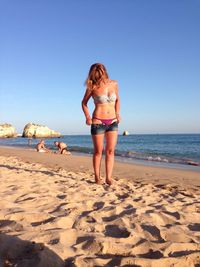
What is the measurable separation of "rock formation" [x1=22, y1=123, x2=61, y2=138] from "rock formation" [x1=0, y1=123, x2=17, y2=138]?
4404 mm

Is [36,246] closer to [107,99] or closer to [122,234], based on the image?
[122,234]

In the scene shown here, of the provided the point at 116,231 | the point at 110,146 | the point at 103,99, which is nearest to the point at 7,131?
the point at 110,146

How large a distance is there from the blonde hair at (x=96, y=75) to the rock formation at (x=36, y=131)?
74176 mm

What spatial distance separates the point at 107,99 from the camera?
4.96 metres

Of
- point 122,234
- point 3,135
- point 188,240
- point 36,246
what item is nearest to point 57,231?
point 36,246

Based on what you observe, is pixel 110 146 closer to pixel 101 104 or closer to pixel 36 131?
pixel 101 104

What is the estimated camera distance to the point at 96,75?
16.2ft

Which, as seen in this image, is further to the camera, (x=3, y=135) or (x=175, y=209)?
(x=3, y=135)

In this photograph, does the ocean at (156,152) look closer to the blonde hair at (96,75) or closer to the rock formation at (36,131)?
the blonde hair at (96,75)

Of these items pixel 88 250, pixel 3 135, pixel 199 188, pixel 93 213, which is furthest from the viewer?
pixel 3 135

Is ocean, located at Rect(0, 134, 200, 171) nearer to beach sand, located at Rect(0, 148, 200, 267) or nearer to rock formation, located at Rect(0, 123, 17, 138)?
beach sand, located at Rect(0, 148, 200, 267)

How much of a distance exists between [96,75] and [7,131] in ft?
260

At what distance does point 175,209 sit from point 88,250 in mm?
1713

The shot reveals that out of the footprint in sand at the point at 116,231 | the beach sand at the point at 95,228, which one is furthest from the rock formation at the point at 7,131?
the footprint in sand at the point at 116,231
